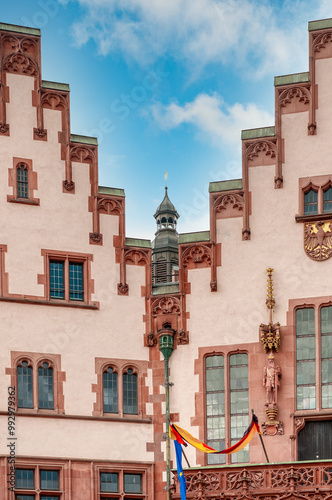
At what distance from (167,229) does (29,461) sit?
40.5 metres

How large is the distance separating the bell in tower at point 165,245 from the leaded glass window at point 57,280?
30.2 metres

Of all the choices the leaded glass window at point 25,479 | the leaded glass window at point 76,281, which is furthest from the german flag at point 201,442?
the leaded glass window at point 76,281

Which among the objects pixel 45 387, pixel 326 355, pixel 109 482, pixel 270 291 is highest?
pixel 270 291

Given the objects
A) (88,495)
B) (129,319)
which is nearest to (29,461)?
(88,495)

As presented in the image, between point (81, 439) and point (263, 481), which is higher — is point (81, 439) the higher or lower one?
the higher one

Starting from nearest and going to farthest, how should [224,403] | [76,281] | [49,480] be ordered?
[49,480]
[224,403]
[76,281]

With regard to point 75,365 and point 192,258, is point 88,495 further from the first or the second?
point 192,258

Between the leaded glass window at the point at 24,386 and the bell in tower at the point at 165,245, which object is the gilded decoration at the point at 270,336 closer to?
the leaded glass window at the point at 24,386

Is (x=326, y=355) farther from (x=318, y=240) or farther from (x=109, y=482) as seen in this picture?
(x=109, y=482)

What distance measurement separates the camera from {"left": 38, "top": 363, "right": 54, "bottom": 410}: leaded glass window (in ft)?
144

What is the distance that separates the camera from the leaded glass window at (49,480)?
42.9 metres

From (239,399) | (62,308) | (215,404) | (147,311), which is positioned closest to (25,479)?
(62,308)

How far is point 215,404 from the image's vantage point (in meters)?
44.4

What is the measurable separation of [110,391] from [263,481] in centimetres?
630
